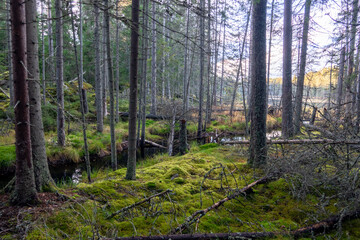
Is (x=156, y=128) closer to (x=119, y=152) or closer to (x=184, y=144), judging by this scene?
(x=119, y=152)

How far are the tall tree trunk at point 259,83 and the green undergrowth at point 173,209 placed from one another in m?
0.56

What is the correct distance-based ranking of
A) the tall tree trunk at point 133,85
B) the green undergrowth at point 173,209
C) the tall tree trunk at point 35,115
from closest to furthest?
the green undergrowth at point 173,209 → the tall tree trunk at point 35,115 → the tall tree trunk at point 133,85

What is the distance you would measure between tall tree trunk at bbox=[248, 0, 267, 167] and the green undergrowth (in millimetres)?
555

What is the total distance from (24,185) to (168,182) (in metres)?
2.41

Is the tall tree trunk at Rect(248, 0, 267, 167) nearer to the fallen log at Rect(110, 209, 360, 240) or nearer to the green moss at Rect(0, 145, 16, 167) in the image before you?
the fallen log at Rect(110, 209, 360, 240)

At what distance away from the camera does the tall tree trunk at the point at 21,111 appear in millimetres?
2592

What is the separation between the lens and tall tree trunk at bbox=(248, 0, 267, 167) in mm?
4883

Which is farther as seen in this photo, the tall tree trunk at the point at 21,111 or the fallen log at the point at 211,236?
the tall tree trunk at the point at 21,111

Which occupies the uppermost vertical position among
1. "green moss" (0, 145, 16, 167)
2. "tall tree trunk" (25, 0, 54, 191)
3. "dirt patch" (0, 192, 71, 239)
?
"tall tree trunk" (25, 0, 54, 191)

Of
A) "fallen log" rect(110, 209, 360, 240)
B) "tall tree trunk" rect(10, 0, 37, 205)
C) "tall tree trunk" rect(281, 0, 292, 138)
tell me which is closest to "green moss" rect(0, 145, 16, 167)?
"tall tree trunk" rect(10, 0, 37, 205)

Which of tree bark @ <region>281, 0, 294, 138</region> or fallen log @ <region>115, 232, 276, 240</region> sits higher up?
tree bark @ <region>281, 0, 294, 138</region>

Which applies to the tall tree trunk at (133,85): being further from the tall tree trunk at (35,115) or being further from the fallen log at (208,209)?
the fallen log at (208,209)

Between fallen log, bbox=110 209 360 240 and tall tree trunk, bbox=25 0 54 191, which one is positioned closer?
fallen log, bbox=110 209 360 240

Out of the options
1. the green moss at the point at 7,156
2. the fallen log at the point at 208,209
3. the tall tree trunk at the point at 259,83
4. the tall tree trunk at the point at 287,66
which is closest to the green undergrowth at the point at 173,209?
the fallen log at the point at 208,209
